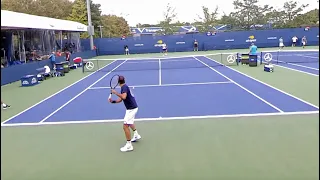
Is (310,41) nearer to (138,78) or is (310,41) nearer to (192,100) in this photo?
(138,78)

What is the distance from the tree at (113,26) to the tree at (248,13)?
22.9 metres

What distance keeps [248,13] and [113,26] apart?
2615 cm

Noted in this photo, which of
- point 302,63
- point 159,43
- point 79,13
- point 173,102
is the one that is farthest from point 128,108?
point 79,13

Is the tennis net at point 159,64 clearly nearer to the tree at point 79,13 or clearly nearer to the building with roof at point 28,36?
the building with roof at point 28,36

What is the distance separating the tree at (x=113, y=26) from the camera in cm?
6556

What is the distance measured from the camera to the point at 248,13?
61250mm

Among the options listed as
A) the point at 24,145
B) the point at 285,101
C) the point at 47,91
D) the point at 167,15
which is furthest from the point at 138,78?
the point at 167,15

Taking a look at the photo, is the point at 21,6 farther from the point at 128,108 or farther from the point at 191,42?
the point at 128,108

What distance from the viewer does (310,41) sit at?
44.5 m

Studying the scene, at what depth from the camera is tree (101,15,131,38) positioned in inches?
2581

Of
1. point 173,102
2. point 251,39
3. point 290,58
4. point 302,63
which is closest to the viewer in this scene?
point 173,102

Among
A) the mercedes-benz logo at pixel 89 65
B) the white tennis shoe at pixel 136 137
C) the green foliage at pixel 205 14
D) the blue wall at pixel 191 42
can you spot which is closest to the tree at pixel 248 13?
the green foliage at pixel 205 14

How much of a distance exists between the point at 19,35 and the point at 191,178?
25.3m

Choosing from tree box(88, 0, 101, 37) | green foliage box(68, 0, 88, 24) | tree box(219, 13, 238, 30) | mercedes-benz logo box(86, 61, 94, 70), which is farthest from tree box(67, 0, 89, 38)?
mercedes-benz logo box(86, 61, 94, 70)
